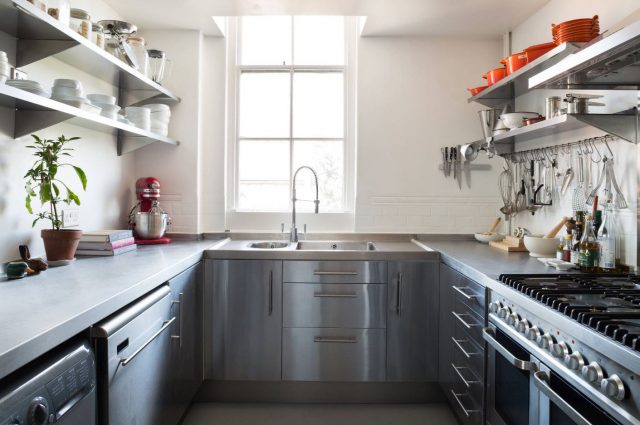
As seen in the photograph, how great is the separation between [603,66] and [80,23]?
216 centimetres

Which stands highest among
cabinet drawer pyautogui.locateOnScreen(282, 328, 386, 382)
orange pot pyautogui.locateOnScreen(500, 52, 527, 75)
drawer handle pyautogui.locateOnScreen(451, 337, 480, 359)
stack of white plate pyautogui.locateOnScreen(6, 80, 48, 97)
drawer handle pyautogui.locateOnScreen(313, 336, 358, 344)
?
orange pot pyautogui.locateOnScreen(500, 52, 527, 75)

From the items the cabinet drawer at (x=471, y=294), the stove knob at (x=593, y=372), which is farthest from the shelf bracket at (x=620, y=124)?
the stove knob at (x=593, y=372)

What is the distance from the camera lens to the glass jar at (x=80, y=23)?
6.81 feet

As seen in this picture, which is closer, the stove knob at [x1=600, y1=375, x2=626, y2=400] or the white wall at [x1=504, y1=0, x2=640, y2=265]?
the stove knob at [x1=600, y1=375, x2=626, y2=400]

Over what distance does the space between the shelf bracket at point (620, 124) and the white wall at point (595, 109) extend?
67mm

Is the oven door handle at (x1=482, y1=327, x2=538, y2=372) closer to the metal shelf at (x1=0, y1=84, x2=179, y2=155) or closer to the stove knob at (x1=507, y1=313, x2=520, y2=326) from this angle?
the stove knob at (x1=507, y1=313, x2=520, y2=326)

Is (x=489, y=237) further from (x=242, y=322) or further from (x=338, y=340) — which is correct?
(x=242, y=322)

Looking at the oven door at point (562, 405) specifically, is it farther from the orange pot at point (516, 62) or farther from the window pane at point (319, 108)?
the window pane at point (319, 108)

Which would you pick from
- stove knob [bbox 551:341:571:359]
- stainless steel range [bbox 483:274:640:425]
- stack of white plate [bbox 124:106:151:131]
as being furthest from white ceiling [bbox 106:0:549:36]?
stove knob [bbox 551:341:571:359]

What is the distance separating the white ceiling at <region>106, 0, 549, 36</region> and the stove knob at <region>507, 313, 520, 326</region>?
6.36ft

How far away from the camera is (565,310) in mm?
1278

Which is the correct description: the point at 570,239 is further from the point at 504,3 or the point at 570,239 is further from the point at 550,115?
the point at 504,3

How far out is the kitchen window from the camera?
342 centimetres

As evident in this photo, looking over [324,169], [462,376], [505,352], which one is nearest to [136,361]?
[505,352]
